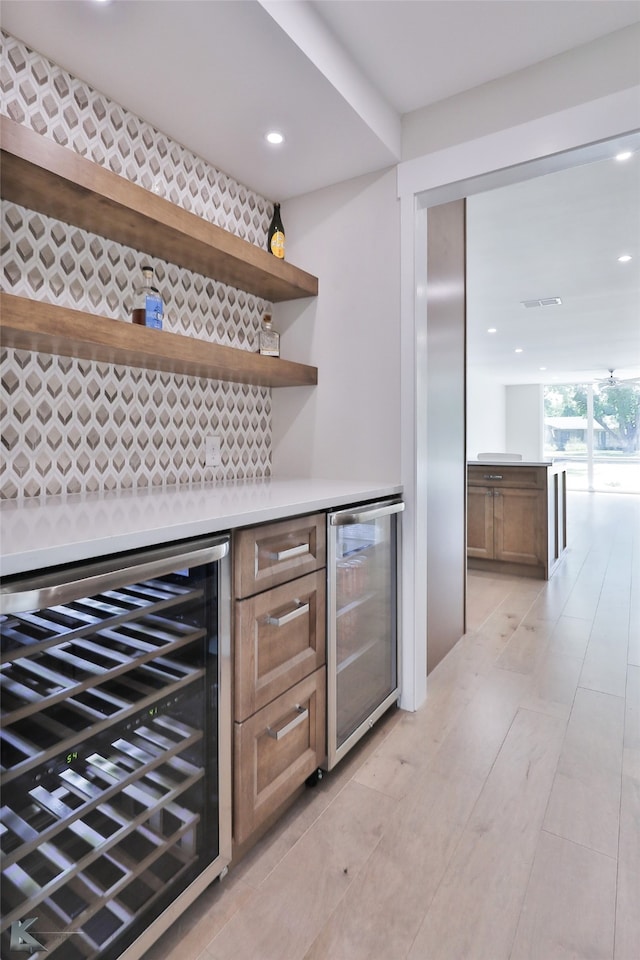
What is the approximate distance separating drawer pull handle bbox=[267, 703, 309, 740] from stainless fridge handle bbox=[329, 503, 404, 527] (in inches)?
22.2

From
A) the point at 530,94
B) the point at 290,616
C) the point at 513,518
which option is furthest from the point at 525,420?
the point at 290,616

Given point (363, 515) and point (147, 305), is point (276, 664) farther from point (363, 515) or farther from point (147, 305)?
point (147, 305)

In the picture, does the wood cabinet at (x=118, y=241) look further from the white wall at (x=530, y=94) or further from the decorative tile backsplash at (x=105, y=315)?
the white wall at (x=530, y=94)

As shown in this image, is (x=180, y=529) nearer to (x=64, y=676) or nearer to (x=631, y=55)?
(x=64, y=676)

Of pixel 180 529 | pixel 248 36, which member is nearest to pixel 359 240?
pixel 248 36

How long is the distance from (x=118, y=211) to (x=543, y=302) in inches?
196

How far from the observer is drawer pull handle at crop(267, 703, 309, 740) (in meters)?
1.38

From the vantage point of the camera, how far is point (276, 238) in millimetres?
2293

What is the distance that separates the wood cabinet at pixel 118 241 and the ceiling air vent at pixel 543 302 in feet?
13.4

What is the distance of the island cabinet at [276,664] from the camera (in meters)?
1.27

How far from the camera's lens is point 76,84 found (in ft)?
Answer: 5.16

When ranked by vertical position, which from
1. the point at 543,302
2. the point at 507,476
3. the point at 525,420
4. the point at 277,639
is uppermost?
the point at 543,302

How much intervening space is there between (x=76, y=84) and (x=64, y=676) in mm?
1763

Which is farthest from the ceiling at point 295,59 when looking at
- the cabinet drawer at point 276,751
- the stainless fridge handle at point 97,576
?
the cabinet drawer at point 276,751
